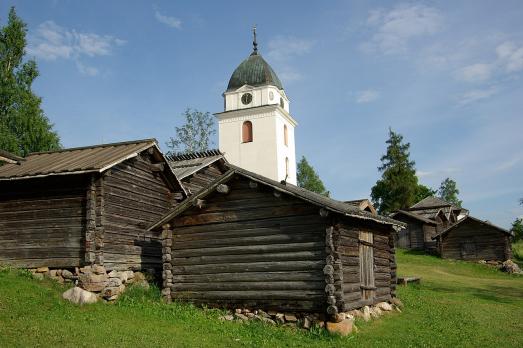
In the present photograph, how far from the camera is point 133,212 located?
66.4ft

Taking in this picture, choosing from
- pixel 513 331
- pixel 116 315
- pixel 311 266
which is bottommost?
pixel 513 331

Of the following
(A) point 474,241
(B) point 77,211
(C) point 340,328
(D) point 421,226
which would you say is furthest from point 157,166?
(D) point 421,226

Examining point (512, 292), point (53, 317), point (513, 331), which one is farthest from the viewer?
point (512, 292)

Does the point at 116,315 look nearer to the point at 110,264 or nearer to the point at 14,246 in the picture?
the point at 110,264

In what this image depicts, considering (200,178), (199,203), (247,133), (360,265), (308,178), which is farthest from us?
(308,178)

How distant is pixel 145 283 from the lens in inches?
770

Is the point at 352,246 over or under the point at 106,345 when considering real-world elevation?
over

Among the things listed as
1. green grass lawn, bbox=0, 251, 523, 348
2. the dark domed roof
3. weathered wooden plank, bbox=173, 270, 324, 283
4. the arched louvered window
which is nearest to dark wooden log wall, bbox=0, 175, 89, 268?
green grass lawn, bbox=0, 251, 523, 348

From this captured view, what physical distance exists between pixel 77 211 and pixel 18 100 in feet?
69.3

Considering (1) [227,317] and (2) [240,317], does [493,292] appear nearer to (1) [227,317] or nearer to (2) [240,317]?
(2) [240,317]

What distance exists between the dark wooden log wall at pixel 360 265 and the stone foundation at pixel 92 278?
7.72m

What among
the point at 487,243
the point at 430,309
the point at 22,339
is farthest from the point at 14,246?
the point at 487,243

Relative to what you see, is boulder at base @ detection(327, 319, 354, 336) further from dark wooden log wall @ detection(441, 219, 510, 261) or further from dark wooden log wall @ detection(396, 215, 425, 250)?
→ dark wooden log wall @ detection(396, 215, 425, 250)

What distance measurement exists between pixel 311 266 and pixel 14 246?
34.9 feet
